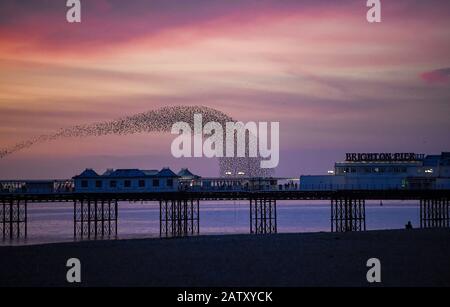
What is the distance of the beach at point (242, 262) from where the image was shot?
66.8 ft

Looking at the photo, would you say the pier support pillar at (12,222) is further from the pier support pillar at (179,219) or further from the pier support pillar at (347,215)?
the pier support pillar at (347,215)

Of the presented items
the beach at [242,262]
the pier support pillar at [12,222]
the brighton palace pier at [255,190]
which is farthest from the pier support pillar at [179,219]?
the beach at [242,262]

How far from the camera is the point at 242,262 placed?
24109mm

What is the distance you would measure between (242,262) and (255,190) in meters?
46.3

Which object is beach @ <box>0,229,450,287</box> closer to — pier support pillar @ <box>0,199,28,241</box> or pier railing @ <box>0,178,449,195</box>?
pier support pillar @ <box>0,199,28,241</box>

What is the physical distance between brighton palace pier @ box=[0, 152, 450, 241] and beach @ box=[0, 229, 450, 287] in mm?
28309

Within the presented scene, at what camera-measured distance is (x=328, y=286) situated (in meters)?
19.2

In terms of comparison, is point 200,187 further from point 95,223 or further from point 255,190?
point 95,223

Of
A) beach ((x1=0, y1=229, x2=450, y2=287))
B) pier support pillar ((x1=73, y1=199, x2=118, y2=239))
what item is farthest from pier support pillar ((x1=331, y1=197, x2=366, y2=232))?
beach ((x1=0, y1=229, x2=450, y2=287))

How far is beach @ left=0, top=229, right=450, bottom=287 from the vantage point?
66.8 feet

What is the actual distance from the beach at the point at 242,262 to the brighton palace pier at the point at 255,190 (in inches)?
1115

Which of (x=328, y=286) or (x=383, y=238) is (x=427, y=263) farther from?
(x=383, y=238)

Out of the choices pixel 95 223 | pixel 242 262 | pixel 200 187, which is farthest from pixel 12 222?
pixel 242 262
